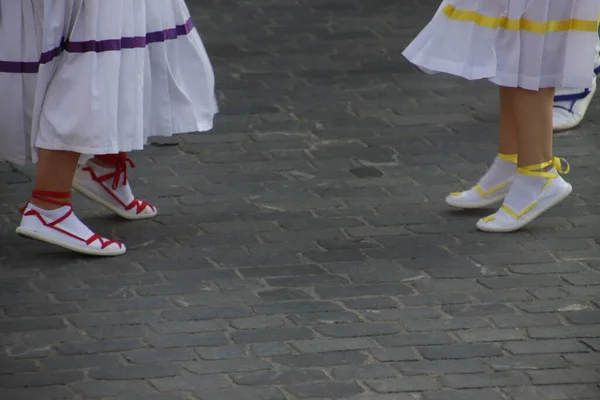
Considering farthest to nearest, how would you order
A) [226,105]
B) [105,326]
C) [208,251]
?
[226,105], [208,251], [105,326]

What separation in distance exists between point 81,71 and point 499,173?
183 centimetres

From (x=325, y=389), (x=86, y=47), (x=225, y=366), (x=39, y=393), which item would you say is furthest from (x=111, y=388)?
(x=86, y=47)

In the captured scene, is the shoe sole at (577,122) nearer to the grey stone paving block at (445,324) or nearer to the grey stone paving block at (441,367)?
the grey stone paving block at (445,324)

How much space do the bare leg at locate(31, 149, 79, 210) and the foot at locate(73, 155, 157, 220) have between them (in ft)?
0.97

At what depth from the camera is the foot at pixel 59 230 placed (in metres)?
4.84

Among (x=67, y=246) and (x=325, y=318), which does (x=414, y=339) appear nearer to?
(x=325, y=318)

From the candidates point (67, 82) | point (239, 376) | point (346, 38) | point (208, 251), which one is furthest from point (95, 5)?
point (346, 38)

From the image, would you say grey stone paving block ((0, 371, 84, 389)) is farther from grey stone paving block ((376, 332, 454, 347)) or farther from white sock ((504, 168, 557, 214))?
white sock ((504, 168, 557, 214))

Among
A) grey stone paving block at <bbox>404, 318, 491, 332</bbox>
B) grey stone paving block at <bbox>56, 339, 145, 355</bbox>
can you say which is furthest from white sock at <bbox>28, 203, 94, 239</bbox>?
grey stone paving block at <bbox>404, 318, 491, 332</bbox>

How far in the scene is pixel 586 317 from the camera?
4285 mm

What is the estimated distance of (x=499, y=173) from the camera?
17.2 ft

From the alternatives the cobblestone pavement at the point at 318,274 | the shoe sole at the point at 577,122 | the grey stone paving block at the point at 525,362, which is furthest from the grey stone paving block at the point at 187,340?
the shoe sole at the point at 577,122

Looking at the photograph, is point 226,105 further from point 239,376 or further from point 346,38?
point 239,376

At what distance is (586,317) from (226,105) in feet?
9.87
